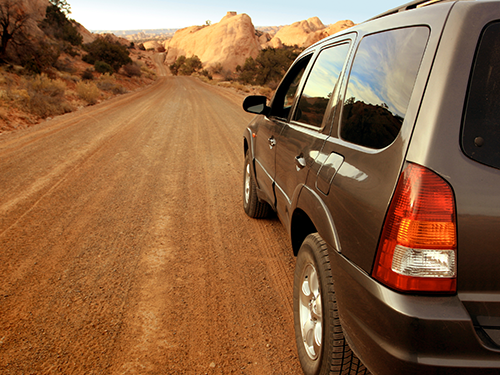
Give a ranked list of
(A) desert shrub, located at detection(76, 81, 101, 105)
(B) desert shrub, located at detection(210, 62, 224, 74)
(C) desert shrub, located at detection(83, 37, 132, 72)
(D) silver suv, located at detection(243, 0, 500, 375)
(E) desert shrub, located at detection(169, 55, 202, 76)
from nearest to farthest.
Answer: (D) silver suv, located at detection(243, 0, 500, 375), (A) desert shrub, located at detection(76, 81, 101, 105), (C) desert shrub, located at detection(83, 37, 132, 72), (E) desert shrub, located at detection(169, 55, 202, 76), (B) desert shrub, located at detection(210, 62, 224, 74)

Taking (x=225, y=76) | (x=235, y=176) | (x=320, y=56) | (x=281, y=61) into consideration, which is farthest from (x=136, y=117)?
(x=225, y=76)

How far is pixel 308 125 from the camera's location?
2.37 meters

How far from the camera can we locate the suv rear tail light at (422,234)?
1.24m

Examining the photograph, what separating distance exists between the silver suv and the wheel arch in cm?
2

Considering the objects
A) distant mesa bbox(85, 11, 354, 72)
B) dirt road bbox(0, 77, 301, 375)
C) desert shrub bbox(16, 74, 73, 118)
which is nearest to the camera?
dirt road bbox(0, 77, 301, 375)

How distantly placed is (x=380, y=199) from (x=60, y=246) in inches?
131

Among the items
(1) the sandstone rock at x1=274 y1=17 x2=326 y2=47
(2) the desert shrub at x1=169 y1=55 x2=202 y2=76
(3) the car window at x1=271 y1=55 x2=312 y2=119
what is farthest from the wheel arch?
(1) the sandstone rock at x1=274 y1=17 x2=326 y2=47

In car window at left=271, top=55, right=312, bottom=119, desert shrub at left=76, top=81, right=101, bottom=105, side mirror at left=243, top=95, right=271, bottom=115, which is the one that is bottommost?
desert shrub at left=76, top=81, right=101, bottom=105

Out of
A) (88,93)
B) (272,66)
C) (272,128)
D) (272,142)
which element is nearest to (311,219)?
(272,142)

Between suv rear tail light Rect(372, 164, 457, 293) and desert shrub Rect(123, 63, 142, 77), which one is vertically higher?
suv rear tail light Rect(372, 164, 457, 293)

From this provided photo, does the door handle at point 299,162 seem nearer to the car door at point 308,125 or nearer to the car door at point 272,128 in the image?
the car door at point 308,125

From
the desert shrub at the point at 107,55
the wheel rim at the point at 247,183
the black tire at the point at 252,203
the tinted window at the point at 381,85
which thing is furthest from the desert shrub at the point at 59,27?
the tinted window at the point at 381,85

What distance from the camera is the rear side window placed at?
123 centimetres

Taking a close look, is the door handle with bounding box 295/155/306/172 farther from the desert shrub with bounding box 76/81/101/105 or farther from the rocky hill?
the rocky hill
